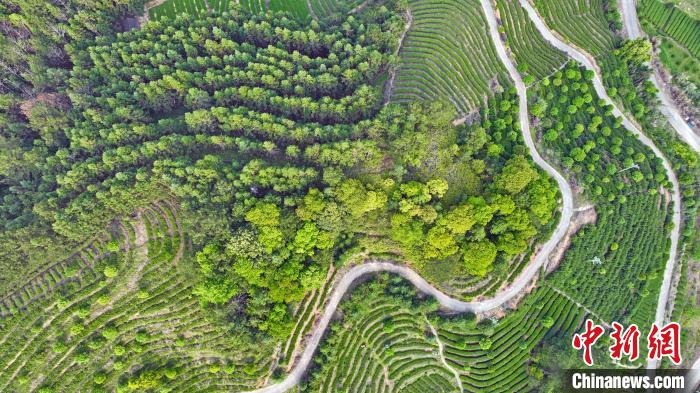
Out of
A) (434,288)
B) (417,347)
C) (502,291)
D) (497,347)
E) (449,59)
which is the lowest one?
(417,347)

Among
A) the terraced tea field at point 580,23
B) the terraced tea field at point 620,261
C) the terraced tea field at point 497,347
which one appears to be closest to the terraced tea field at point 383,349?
the terraced tea field at point 497,347

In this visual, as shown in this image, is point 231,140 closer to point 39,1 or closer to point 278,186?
point 278,186

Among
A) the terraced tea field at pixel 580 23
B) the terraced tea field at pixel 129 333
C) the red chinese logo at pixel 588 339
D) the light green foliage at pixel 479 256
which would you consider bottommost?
the terraced tea field at pixel 129 333

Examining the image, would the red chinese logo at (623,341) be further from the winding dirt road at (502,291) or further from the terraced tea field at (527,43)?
the terraced tea field at (527,43)

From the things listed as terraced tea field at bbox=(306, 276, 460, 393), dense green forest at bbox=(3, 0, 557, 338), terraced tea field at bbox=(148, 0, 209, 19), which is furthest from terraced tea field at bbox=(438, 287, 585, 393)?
terraced tea field at bbox=(148, 0, 209, 19)

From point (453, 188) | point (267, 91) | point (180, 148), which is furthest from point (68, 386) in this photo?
point (453, 188)

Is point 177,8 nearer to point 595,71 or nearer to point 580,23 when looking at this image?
point 580,23

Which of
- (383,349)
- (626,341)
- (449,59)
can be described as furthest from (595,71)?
(383,349)

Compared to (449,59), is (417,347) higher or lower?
lower
